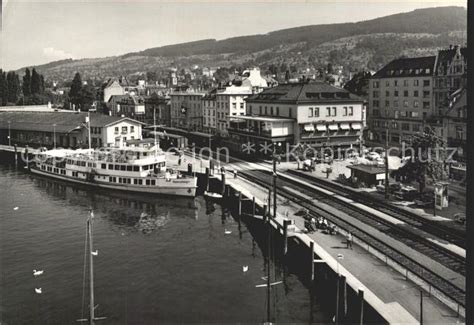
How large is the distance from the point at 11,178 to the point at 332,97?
73.4 ft

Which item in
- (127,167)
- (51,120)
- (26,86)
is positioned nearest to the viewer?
(127,167)

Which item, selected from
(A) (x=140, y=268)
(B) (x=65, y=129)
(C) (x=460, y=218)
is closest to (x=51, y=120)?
(B) (x=65, y=129)

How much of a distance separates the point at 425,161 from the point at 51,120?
34510mm

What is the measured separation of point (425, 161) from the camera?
738 inches

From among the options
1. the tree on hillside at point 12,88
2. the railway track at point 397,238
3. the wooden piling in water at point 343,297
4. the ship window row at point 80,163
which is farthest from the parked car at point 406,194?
the tree on hillside at point 12,88

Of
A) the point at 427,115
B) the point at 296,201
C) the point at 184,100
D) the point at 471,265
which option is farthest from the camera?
the point at 184,100

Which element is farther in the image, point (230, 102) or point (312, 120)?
point (230, 102)

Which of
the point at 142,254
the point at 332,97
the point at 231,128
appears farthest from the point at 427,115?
the point at 142,254

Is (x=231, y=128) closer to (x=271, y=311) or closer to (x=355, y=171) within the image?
(x=355, y=171)

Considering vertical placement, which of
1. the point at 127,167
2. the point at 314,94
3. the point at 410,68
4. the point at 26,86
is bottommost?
the point at 127,167

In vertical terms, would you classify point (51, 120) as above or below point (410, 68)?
below

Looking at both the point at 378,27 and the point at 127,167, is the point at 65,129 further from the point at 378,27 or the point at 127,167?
the point at 378,27

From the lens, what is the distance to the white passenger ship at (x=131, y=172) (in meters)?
25.1

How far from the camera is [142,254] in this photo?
15.3 meters
